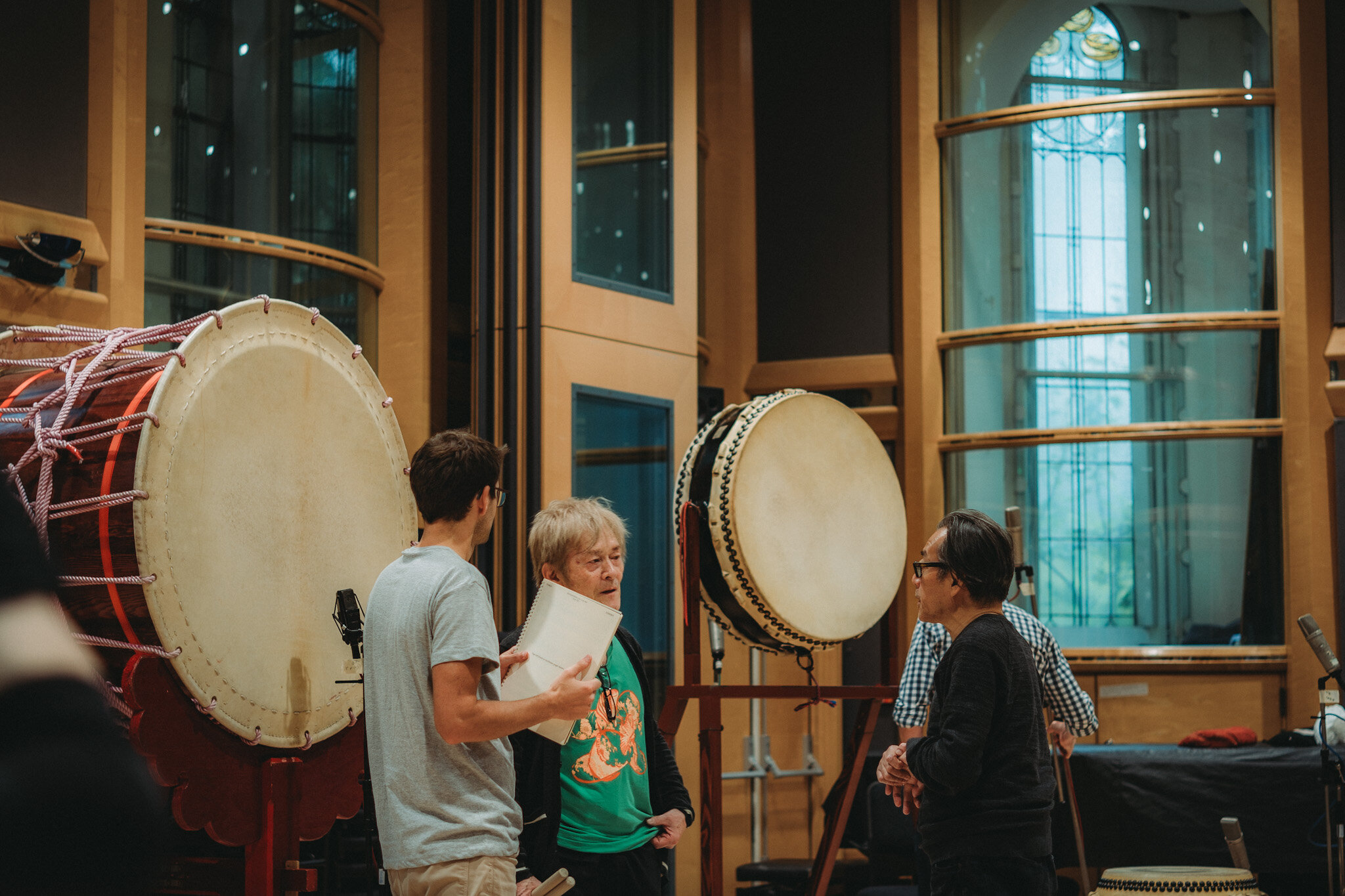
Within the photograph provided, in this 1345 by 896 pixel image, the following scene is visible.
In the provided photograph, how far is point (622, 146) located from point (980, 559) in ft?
10.3

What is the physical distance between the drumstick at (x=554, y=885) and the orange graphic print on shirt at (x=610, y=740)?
285mm

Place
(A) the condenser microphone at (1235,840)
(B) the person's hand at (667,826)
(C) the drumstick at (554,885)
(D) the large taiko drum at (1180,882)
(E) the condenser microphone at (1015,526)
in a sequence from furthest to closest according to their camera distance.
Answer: (E) the condenser microphone at (1015,526)
(A) the condenser microphone at (1235,840)
(D) the large taiko drum at (1180,882)
(B) the person's hand at (667,826)
(C) the drumstick at (554,885)

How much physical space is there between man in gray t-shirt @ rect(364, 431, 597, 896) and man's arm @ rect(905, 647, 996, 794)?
63cm

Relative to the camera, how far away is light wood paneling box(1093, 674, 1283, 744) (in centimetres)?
550

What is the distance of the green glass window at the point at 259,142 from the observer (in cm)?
437

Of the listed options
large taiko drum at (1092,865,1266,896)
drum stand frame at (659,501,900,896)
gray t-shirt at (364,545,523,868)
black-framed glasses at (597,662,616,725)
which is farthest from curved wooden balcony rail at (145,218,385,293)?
large taiko drum at (1092,865,1266,896)

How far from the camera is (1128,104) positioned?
5879mm

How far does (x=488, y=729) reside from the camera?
1.96m

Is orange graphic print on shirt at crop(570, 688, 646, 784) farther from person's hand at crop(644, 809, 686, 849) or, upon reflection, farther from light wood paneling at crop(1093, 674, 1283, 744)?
light wood paneling at crop(1093, 674, 1283, 744)

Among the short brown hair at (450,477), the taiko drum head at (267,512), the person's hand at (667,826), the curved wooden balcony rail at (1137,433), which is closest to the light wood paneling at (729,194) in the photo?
the curved wooden balcony rail at (1137,433)

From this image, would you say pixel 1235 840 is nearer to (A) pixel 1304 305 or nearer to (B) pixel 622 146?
(A) pixel 1304 305

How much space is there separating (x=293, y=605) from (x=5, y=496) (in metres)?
2.12

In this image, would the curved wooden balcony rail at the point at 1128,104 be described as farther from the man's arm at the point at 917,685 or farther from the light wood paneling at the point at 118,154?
the light wood paneling at the point at 118,154

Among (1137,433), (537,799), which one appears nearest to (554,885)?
(537,799)
